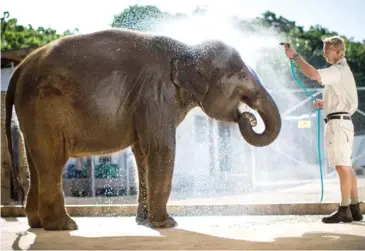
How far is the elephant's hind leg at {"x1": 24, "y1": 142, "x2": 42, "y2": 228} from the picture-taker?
596 cm

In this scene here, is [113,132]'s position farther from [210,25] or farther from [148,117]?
[210,25]

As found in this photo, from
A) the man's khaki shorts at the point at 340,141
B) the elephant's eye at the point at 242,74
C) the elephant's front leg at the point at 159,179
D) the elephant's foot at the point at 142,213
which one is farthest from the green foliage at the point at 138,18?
the man's khaki shorts at the point at 340,141

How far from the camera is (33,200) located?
237 inches

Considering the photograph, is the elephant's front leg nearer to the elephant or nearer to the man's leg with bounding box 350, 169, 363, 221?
the elephant

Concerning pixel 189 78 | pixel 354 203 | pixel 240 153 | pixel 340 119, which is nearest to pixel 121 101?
pixel 189 78

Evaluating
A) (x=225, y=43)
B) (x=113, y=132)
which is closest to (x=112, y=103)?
(x=113, y=132)

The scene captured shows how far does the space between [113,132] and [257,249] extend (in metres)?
2.05

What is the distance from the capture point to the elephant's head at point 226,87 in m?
5.81

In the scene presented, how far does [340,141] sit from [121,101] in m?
1.75

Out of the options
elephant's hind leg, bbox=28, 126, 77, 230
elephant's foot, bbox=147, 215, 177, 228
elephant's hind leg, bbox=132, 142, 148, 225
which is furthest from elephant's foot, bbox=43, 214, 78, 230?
elephant's hind leg, bbox=132, 142, 148, 225

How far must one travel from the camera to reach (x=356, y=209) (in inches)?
234

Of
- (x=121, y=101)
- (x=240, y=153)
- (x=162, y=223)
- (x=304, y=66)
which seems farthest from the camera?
(x=240, y=153)

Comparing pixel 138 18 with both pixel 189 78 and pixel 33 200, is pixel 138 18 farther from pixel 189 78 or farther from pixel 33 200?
pixel 33 200

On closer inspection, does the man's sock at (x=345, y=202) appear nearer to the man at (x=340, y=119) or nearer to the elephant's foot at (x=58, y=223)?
the man at (x=340, y=119)
